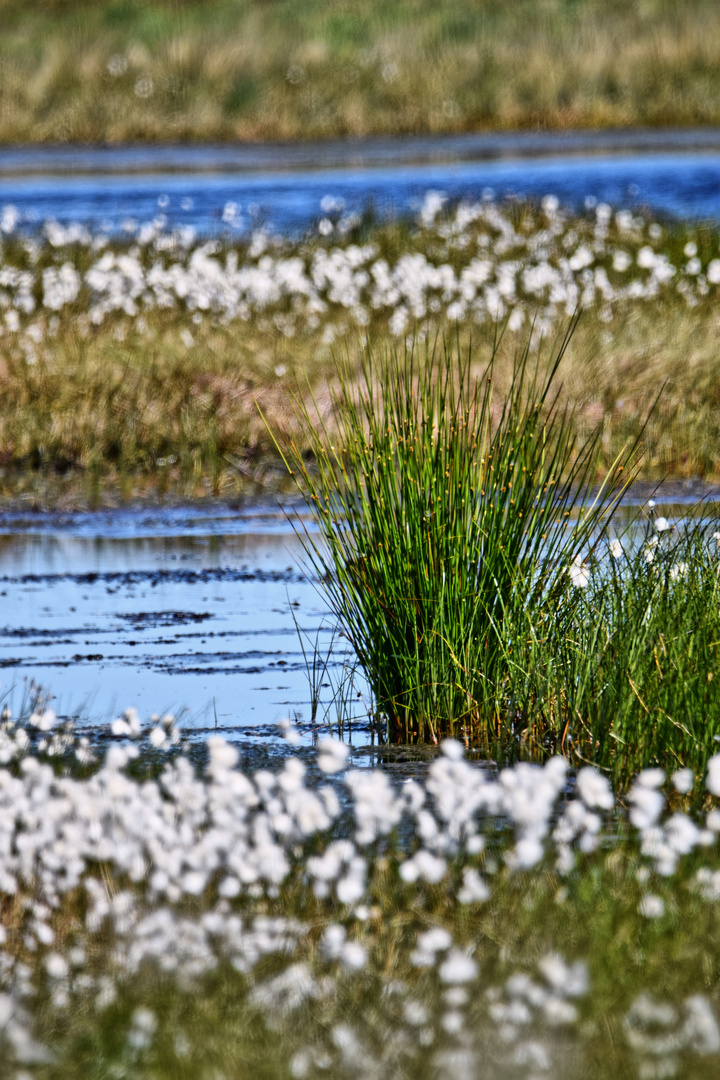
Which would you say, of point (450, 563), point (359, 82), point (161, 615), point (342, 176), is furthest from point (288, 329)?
point (359, 82)

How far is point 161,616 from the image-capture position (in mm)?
7211

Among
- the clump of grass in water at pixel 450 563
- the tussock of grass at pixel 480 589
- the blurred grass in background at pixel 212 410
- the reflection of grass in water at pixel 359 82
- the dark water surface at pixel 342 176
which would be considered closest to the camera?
the tussock of grass at pixel 480 589

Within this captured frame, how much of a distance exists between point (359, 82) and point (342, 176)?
696cm

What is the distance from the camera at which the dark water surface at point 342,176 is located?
20.6 m

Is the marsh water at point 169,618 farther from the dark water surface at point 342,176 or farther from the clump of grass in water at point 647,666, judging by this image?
the dark water surface at point 342,176

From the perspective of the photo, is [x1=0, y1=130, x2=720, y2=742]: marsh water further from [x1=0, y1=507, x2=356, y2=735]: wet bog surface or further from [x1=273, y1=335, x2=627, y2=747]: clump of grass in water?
[x1=273, y1=335, x2=627, y2=747]: clump of grass in water

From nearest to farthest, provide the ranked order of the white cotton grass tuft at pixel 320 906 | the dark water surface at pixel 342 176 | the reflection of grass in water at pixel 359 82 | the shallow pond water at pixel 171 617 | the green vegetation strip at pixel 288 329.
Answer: the white cotton grass tuft at pixel 320 906 < the shallow pond water at pixel 171 617 < the green vegetation strip at pixel 288 329 < the dark water surface at pixel 342 176 < the reflection of grass in water at pixel 359 82

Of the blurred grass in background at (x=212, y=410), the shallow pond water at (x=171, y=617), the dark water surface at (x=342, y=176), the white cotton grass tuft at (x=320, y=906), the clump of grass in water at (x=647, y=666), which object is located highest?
the dark water surface at (x=342, y=176)

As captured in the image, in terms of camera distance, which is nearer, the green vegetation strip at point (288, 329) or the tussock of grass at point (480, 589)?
the tussock of grass at point (480, 589)

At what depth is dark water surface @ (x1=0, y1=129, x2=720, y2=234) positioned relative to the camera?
20594 millimetres

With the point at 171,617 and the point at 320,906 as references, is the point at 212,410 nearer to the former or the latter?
the point at 171,617

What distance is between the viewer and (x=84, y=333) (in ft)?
40.8

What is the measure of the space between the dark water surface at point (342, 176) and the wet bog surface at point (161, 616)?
8303mm

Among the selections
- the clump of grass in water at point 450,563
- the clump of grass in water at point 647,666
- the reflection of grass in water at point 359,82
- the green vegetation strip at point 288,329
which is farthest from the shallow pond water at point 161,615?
the reflection of grass in water at point 359,82
